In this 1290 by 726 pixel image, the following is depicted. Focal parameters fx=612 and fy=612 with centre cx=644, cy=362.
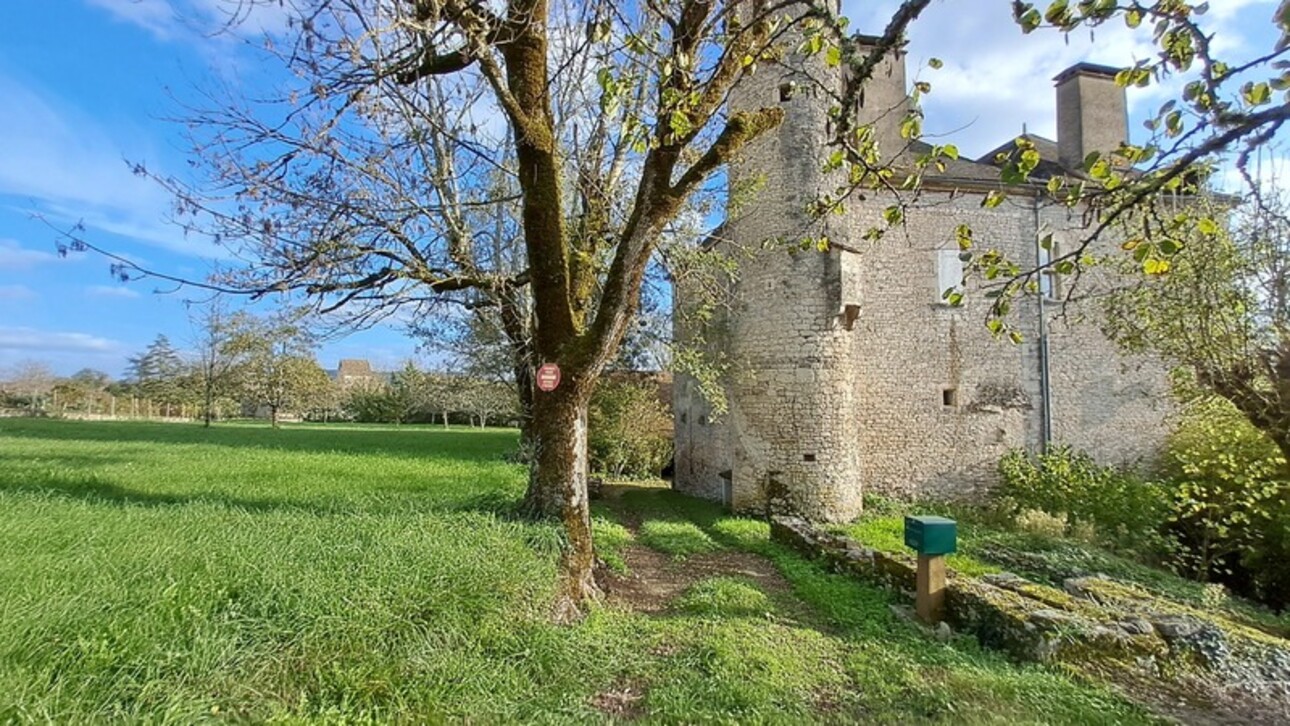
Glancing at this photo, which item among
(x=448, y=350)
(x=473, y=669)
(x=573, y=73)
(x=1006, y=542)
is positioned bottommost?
(x=1006, y=542)

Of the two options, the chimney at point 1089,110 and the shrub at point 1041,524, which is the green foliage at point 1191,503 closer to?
the shrub at point 1041,524

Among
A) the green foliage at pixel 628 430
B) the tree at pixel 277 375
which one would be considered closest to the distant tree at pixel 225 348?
the tree at pixel 277 375

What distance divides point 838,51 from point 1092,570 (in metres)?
8.62

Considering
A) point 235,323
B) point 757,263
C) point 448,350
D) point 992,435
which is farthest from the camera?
point 235,323

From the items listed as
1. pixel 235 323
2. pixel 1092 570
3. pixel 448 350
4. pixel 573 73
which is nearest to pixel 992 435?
pixel 1092 570

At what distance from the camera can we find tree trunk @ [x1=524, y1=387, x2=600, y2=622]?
5.98 meters

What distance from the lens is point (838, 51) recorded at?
318cm

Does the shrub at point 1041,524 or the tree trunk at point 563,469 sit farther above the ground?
the tree trunk at point 563,469

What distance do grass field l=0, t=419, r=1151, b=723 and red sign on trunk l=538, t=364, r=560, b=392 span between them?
53.1 inches

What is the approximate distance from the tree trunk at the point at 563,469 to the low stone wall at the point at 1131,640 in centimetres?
353

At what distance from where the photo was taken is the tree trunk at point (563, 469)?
5.98m

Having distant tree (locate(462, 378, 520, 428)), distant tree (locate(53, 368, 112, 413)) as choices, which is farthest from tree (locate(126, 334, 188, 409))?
distant tree (locate(462, 378, 520, 428))

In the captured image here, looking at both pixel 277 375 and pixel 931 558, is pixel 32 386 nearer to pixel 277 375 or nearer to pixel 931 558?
pixel 277 375

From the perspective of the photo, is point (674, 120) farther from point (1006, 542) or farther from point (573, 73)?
point (1006, 542)
